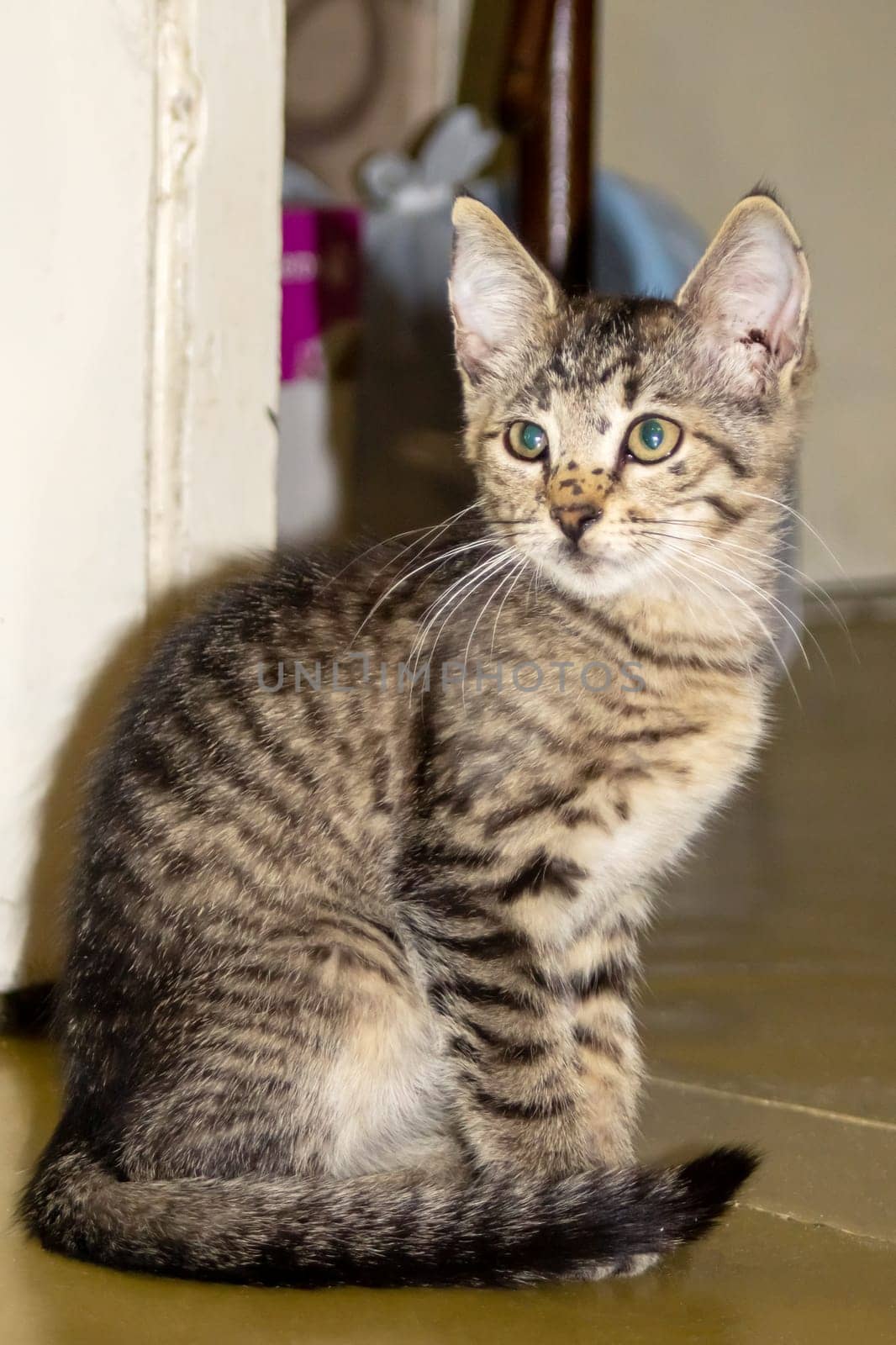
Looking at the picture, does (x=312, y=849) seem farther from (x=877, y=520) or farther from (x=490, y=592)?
(x=877, y=520)

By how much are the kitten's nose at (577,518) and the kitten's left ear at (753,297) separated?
241 millimetres

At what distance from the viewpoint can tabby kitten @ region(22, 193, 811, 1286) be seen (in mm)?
1273

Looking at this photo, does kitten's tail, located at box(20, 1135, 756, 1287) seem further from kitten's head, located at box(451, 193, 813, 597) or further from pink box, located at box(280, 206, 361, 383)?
pink box, located at box(280, 206, 361, 383)

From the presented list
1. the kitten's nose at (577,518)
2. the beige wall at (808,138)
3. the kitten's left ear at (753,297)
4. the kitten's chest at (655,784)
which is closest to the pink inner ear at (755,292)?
the kitten's left ear at (753,297)

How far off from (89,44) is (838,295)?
10.9ft

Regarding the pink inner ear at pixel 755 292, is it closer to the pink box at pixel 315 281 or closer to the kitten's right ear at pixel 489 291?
the kitten's right ear at pixel 489 291

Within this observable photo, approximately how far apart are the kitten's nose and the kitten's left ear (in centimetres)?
24

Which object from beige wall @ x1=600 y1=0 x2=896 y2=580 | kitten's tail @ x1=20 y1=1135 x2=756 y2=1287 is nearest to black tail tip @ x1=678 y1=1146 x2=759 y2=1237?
kitten's tail @ x1=20 y1=1135 x2=756 y2=1287

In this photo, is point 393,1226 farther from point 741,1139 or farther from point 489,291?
point 489,291

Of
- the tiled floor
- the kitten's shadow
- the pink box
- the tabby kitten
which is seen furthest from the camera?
the pink box

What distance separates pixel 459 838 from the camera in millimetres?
1385

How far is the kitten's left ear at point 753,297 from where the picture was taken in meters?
1.40

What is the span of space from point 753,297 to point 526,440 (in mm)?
289

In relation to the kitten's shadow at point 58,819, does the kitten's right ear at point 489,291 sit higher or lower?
higher
